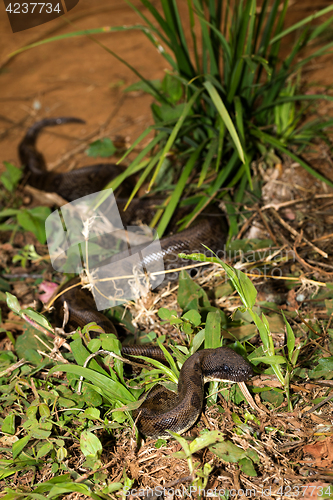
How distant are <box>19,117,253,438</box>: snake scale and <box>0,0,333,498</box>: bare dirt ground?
33 centimetres

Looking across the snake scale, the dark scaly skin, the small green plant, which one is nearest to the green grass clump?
the snake scale

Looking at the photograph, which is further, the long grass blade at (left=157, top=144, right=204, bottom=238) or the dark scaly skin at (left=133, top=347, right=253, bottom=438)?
the long grass blade at (left=157, top=144, right=204, bottom=238)

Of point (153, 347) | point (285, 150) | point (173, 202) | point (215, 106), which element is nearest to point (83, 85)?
point (215, 106)

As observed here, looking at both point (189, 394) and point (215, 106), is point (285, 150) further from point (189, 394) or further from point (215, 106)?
point (189, 394)

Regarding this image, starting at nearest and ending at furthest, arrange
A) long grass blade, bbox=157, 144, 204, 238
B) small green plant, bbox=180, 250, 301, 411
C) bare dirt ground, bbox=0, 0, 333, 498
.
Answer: small green plant, bbox=180, 250, 301, 411 < long grass blade, bbox=157, 144, 204, 238 < bare dirt ground, bbox=0, 0, 333, 498

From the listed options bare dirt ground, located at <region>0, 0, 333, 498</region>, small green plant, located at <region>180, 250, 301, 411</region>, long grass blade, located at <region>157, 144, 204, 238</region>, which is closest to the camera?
small green plant, located at <region>180, 250, 301, 411</region>

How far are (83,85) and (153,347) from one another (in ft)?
17.6

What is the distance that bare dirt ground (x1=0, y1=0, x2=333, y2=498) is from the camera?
17.9 ft

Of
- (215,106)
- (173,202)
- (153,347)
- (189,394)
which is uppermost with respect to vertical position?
(215,106)

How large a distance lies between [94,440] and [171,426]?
449 mm

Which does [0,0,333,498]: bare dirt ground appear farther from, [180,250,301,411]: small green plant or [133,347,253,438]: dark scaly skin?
[133,347,253,438]: dark scaly skin

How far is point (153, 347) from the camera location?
290 cm

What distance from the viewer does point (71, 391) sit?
8.57 feet

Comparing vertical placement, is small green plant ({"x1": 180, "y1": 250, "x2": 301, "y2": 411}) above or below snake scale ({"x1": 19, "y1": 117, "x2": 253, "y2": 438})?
above
